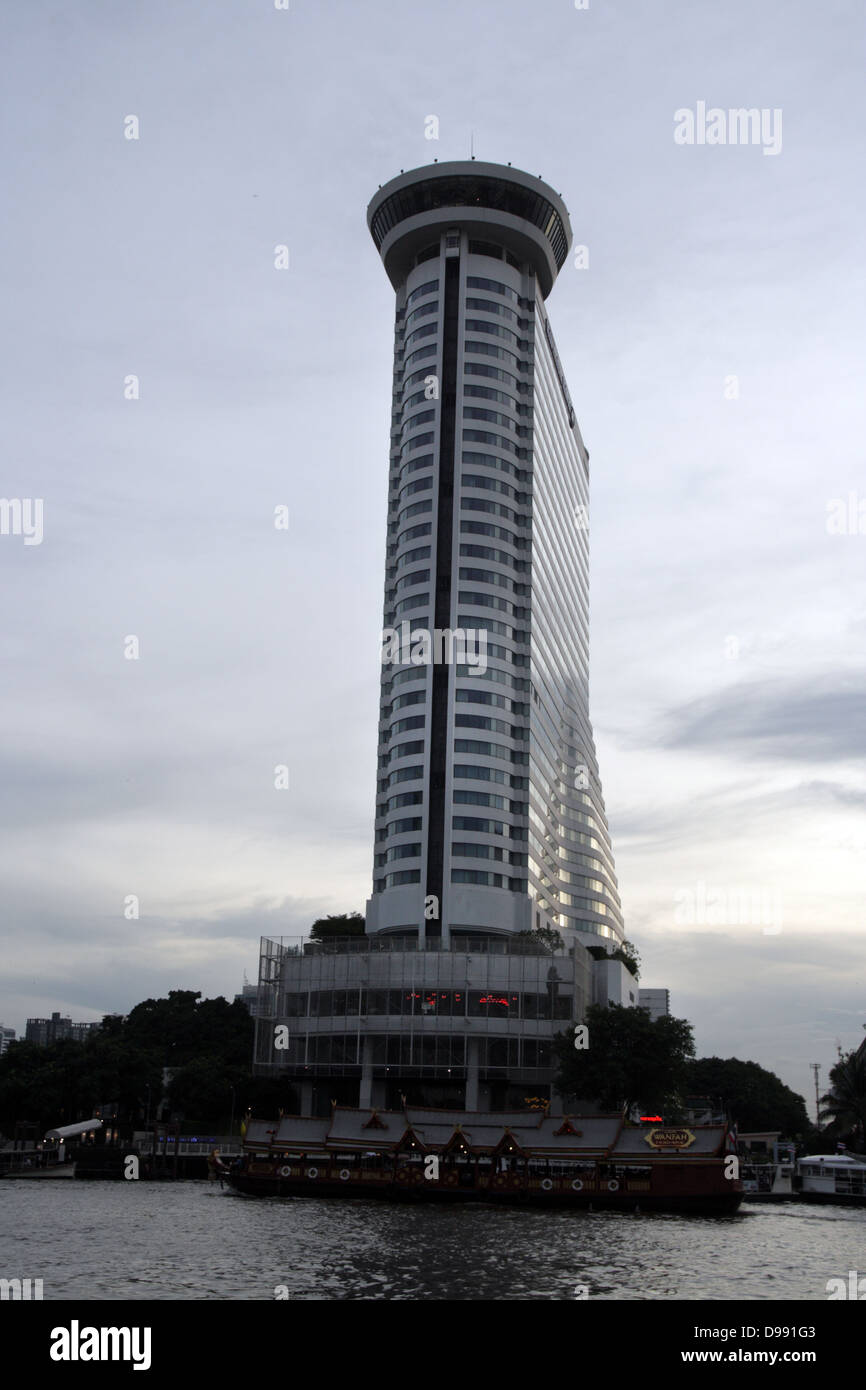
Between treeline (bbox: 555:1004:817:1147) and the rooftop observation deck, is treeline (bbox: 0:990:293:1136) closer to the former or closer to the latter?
treeline (bbox: 555:1004:817:1147)

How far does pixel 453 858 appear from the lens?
155 m

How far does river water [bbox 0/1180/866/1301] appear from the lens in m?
46.0

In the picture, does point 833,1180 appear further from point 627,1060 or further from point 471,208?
point 471,208

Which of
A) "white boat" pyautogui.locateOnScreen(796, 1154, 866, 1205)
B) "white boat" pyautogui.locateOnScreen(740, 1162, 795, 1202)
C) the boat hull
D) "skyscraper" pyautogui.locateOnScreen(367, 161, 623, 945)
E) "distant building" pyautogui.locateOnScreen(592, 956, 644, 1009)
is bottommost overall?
"white boat" pyautogui.locateOnScreen(740, 1162, 795, 1202)

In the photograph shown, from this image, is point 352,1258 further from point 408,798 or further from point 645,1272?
point 408,798

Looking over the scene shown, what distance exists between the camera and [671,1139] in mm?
84188

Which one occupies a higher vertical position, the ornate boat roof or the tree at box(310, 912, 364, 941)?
the tree at box(310, 912, 364, 941)

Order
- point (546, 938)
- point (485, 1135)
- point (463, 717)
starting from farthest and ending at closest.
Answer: point (463, 717), point (546, 938), point (485, 1135)

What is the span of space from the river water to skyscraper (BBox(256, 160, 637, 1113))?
5187 cm

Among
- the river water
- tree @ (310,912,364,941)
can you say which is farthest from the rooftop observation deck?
the river water

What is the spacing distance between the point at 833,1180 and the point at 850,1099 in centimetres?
3463

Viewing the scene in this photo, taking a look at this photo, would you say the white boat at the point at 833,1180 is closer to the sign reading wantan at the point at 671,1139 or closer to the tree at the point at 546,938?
the sign reading wantan at the point at 671,1139

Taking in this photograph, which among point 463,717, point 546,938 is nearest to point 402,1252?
point 546,938

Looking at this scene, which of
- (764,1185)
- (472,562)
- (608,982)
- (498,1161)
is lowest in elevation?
(764,1185)
